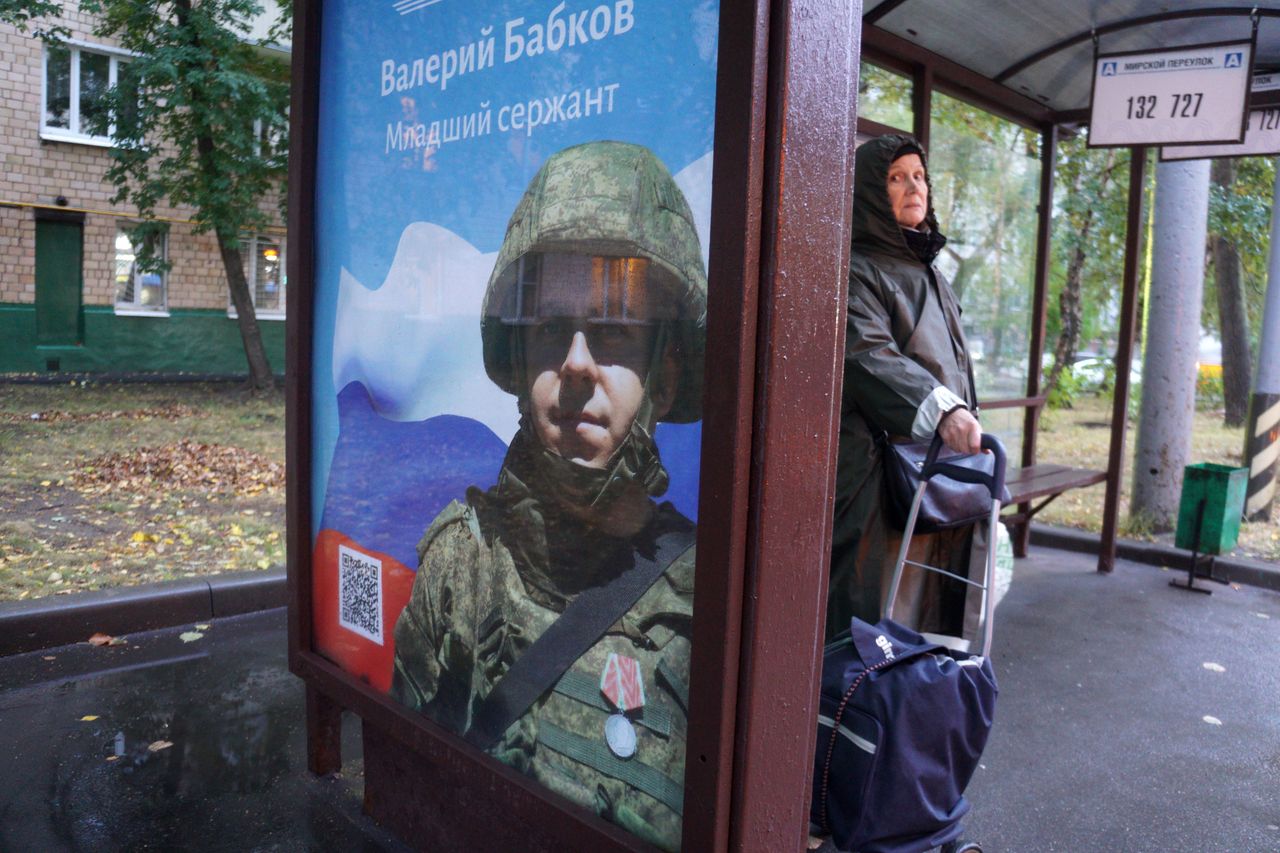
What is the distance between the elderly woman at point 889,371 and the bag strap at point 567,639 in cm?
129

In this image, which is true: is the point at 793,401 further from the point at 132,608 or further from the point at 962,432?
the point at 132,608

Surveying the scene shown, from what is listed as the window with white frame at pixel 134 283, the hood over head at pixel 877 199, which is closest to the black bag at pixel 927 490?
the hood over head at pixel 877 199

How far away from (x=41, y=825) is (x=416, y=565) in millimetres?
1485

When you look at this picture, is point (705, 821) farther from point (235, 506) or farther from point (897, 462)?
point (235, 506)

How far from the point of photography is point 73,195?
14555 millimetres

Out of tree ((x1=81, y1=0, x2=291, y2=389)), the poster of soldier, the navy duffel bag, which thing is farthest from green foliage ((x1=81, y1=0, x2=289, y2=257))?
the navy duffel bag

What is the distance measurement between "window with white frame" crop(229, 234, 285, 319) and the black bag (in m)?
16.2

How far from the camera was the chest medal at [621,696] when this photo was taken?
202 centimetres

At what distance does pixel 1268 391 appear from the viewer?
765cm

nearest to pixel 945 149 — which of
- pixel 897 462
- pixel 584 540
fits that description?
pixel 897 462

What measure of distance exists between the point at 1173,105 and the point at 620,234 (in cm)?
489

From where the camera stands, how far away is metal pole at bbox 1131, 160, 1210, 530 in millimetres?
7223

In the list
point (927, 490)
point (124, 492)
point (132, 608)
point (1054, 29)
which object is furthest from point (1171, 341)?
point (124, 492)

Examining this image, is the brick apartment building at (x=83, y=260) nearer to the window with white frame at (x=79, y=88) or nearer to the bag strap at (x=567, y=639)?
the window with white frame at (x=79, y=88)
